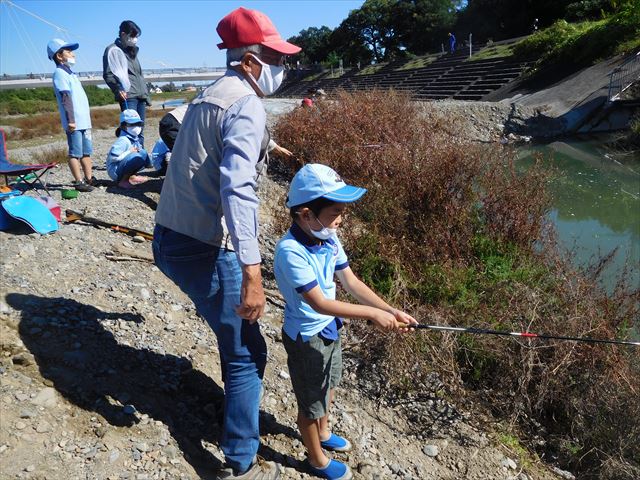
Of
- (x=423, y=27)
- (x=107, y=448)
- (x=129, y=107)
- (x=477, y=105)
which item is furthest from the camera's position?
(x=423, y=27)

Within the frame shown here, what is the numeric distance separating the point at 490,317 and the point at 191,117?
297cm

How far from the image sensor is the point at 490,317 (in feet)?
13.6

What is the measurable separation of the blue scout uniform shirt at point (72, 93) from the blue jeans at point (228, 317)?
436cm

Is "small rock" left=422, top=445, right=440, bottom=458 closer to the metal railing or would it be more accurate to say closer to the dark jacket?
the dark jacket

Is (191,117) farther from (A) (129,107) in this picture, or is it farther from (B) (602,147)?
(B) (602,147)

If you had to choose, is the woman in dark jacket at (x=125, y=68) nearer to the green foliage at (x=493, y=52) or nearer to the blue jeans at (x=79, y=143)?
the blue jeans at (x=79, y=143)

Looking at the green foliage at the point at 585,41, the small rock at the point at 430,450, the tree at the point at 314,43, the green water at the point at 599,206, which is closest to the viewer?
the small rock at the point at 430,450

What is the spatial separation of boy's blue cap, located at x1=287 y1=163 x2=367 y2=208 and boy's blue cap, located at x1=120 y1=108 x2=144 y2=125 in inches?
208

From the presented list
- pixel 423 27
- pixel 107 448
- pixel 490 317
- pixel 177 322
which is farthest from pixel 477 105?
pixel 423 27

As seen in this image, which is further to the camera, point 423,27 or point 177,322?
point 423,27

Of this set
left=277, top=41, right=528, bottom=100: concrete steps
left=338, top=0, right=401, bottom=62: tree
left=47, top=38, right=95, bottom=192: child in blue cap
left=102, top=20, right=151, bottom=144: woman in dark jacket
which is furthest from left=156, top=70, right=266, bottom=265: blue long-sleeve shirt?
left=338, top=0, right=401, bottom=62: tree

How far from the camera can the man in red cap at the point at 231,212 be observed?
206 cm

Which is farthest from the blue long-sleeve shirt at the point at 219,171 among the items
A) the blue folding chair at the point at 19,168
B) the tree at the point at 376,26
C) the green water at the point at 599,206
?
the tree at the point at 376,26

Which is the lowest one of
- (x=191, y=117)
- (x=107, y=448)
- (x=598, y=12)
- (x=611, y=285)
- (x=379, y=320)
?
(x=611, y=285)
